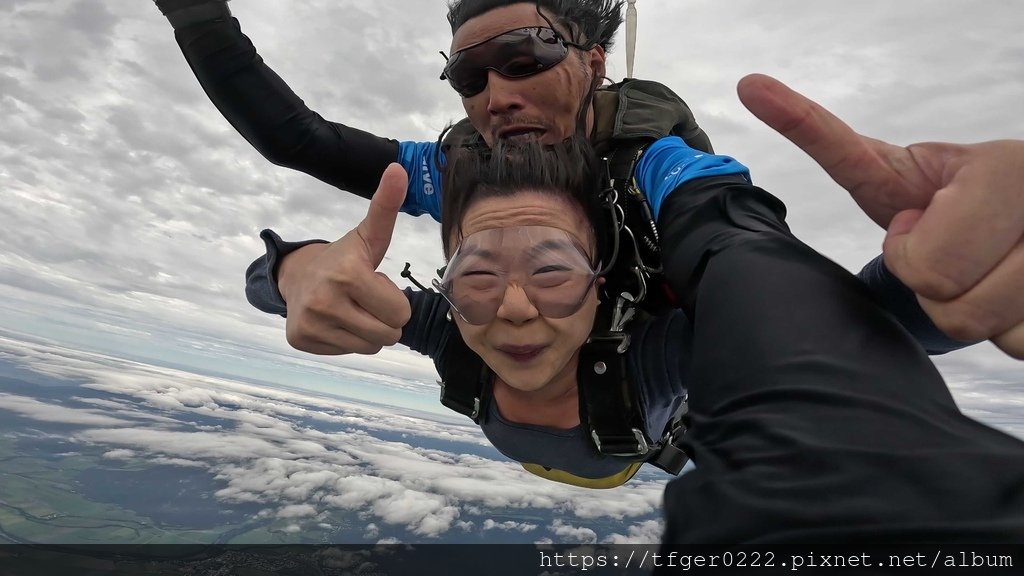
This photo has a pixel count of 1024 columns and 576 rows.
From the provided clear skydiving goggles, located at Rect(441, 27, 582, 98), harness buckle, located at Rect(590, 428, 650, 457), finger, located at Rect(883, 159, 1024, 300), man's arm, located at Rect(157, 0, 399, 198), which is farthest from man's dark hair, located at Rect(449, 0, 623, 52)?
finger, located at Rect(883, 159, 1024, 300)

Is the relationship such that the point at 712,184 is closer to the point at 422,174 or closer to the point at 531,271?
the point at 531,271

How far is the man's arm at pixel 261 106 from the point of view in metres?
2.24

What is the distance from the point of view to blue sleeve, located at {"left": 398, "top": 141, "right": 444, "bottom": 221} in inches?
109

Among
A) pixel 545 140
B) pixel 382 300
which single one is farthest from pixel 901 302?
pixel 382 300

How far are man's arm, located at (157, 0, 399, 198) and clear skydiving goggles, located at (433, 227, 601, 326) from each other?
40.4 inches

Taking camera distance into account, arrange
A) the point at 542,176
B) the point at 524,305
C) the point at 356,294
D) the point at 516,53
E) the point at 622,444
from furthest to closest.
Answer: the point at 516,53
the point at 622,444
the point at 542,176
the point at 524,305
the point at 356,294

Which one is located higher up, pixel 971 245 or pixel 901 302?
pixel 901 302

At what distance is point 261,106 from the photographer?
7.64ft

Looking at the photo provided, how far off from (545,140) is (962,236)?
1796 millimetres

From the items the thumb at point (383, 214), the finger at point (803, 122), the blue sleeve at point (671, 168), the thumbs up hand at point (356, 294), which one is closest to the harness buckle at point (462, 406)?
the thumbs up hand at point (356, 294)

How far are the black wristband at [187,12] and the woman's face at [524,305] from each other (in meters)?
1.61

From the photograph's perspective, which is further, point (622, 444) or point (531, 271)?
point (622, 444)

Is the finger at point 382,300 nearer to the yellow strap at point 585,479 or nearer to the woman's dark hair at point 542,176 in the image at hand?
the woman's dark hair at point 542,176

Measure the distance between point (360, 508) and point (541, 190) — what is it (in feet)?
365
